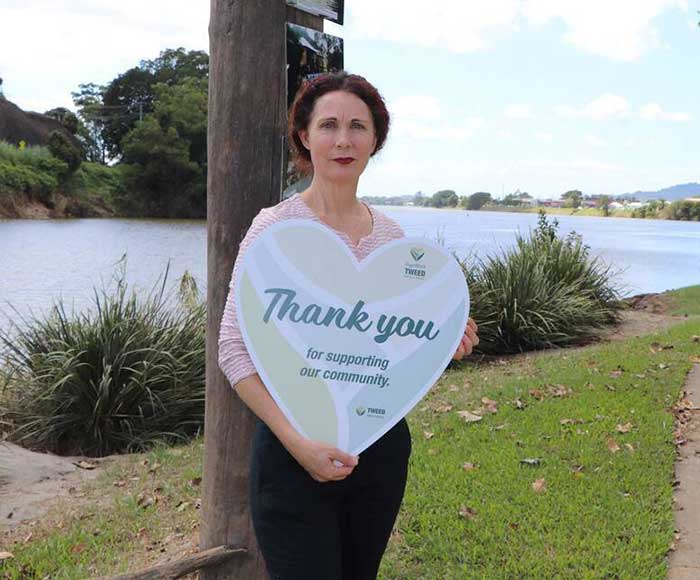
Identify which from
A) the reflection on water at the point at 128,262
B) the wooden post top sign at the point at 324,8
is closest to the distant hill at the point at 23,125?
the reflection on water at the point at 128,262

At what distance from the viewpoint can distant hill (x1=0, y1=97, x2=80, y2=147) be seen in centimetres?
5300

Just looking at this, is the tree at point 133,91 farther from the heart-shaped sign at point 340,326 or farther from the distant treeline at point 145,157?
the heart-shaped sign at point 340,326

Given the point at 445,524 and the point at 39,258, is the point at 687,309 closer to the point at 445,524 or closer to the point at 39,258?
the point at 445,524

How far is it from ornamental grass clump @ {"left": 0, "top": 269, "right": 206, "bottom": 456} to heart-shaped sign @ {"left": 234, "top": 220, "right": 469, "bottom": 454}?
455cm

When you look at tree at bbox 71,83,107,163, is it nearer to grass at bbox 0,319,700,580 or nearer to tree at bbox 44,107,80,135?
tree at bbox 44,107,80,135

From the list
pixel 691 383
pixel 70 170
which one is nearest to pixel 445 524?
pixel 691 383

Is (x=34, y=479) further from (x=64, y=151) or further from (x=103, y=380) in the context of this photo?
(x=64, y=151)

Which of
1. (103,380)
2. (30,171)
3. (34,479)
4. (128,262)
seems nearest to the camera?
(34,479)

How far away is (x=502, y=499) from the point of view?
13.4 feet

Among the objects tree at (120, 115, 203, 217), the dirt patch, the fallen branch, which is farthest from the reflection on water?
tree at (120, 115, 203, 217)

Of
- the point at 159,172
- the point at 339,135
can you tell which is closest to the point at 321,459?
the point at 339,135

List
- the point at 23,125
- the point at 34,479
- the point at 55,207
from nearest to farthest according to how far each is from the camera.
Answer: the point at 34,479, the point at 55,207, the point at 23,125

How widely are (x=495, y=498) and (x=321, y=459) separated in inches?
99.2

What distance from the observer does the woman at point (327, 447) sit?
1.92 meters
